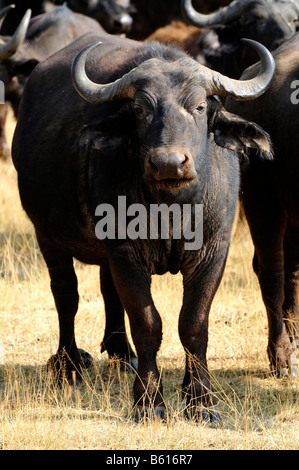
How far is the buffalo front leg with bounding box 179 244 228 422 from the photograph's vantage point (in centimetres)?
569

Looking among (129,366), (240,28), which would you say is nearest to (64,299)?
(129,366)

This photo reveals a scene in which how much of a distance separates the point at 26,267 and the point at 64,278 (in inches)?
111

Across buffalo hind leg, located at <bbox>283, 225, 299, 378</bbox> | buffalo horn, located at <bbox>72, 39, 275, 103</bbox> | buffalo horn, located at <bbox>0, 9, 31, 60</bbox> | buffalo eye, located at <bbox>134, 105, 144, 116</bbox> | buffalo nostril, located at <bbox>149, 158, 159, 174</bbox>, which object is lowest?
buffalo hind leg, located at <bbox>283, 225, 299, 378</bbox>

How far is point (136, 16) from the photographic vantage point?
15766 mm

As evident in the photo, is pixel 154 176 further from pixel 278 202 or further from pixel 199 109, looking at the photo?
pixel 278 202

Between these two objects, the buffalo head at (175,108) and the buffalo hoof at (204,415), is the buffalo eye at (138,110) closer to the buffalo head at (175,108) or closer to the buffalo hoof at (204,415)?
the buffalo head at (175,108)

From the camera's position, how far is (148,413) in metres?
5.55

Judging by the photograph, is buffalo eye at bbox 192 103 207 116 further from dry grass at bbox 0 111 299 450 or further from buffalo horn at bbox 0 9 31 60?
buffalo horn at bbox 0 9 31 60

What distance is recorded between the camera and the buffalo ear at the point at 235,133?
5.68 metres

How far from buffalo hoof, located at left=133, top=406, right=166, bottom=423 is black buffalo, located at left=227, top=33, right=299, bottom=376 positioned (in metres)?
1.39

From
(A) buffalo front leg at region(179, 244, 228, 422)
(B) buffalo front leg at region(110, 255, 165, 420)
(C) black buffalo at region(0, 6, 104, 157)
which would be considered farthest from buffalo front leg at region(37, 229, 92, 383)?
(C) black buffalo at region(0, 6, 104, 157)

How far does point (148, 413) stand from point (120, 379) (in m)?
0.96

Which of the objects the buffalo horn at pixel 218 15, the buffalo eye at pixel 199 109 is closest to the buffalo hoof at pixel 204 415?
the buffalo eye at pixel 199 109
